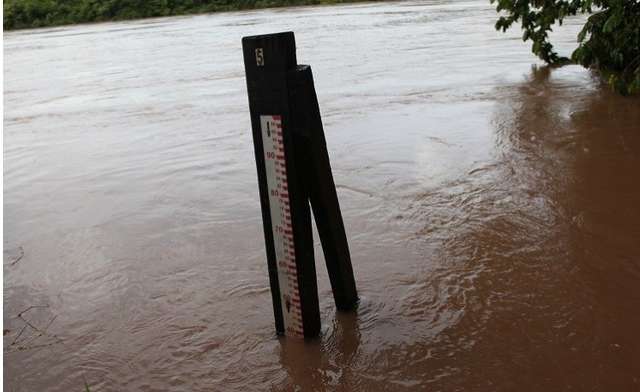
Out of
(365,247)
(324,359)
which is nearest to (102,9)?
(365,247)

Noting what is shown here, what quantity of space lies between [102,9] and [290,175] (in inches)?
1523

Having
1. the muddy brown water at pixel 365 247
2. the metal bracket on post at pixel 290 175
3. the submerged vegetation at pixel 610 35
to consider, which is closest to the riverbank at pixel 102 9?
the submerged vegetation at pixel 610 35

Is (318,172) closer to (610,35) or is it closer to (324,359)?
(324,359)

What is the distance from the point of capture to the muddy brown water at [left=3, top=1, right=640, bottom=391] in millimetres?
2902

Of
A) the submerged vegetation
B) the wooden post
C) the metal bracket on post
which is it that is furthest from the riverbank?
the metal bracket on post

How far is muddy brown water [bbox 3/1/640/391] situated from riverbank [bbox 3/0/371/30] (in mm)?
30458

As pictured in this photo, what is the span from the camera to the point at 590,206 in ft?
14.7

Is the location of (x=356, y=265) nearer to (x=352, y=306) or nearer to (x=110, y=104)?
(x=352, y=306)

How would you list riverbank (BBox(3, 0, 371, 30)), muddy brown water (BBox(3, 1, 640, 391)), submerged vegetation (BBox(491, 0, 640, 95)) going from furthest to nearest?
riverbank (BBox(3, 0, 371, 30))
submerged vegetation (BBox(491, 0, 640, 95))
muddy brown water (BBox(3, 1, 640, 391))

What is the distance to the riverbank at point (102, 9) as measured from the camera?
37438 mm

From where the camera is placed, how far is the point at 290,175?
108 inches

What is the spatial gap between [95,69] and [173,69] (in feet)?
7.12

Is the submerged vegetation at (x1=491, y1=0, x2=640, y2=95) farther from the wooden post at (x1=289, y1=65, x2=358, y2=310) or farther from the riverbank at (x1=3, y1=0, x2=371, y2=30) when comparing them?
the riverbank at (x1=3, y1=0, x2=371, y2=30)

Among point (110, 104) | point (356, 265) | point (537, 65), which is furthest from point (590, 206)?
point (110, 104)
